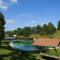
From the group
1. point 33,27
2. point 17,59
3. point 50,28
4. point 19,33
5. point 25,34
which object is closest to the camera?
point 17,59

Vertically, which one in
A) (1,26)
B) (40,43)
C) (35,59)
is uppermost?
(1,26)

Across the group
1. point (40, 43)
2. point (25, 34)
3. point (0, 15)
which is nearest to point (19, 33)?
point (25, 34)

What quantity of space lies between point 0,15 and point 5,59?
3880 centimetres

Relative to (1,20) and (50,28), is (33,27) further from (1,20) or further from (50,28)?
(1,20)

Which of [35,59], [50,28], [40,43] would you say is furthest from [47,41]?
[50,28]

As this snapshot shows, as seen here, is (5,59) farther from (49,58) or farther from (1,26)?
(1,26)

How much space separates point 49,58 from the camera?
35.8m

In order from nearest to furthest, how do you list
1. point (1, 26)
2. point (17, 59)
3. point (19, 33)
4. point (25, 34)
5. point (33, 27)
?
point (17, 59)
point (1, 26)
point (25, 34)
point (19, 33)
point (33, 27)

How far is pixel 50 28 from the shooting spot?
134875 mm

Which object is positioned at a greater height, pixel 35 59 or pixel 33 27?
pixel 33 27

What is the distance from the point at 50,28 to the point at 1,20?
6882cm

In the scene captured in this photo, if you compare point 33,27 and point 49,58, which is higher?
point 33,27

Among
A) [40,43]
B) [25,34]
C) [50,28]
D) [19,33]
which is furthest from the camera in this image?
[19,33]

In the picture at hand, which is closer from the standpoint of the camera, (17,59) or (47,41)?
(17,59)
